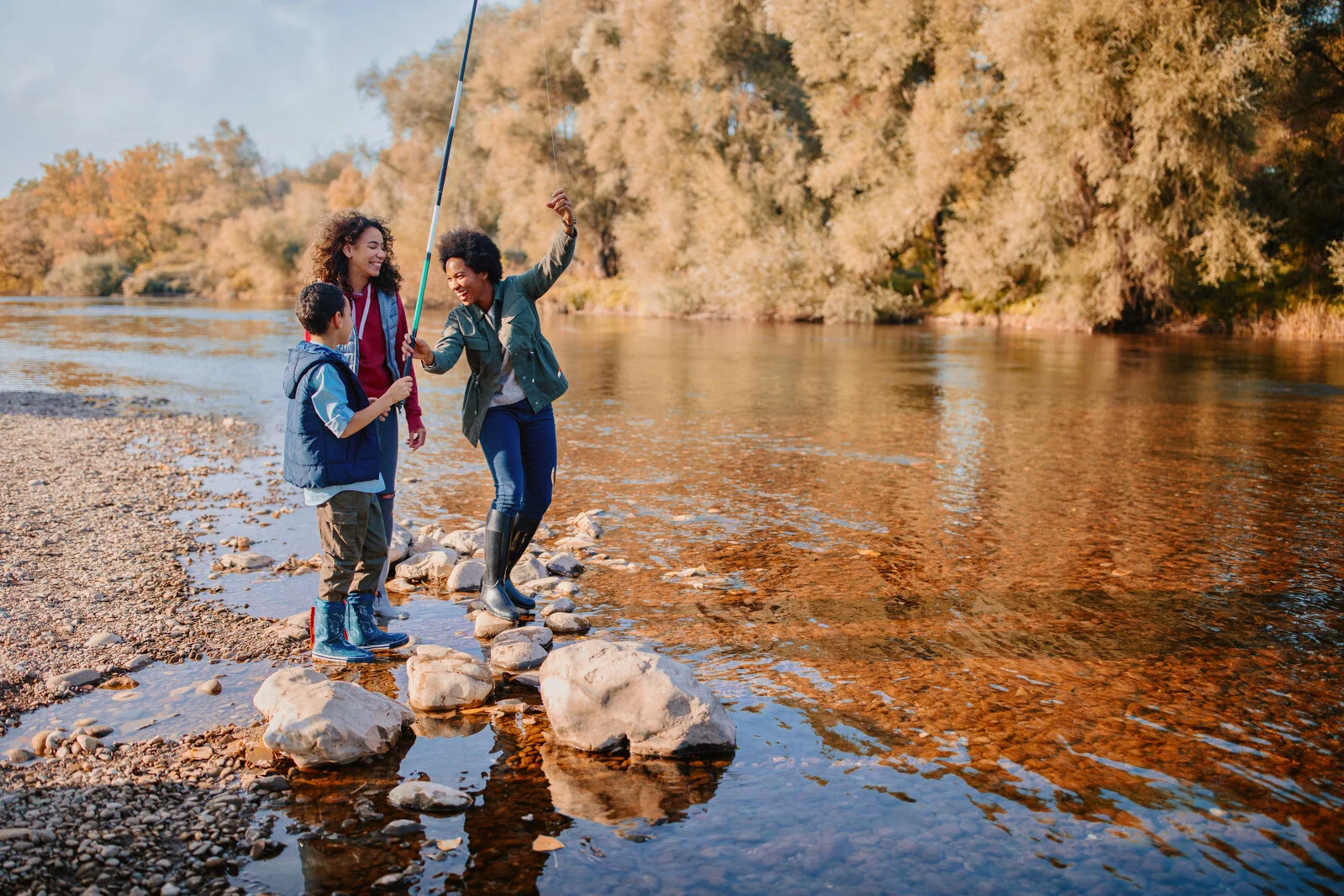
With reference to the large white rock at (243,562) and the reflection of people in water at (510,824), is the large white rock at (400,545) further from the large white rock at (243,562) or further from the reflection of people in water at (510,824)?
the reflection of people in water at (510,824)

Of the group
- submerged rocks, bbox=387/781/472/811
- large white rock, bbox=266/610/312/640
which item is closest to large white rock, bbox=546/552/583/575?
large white rock, bbox=266/610/312/640

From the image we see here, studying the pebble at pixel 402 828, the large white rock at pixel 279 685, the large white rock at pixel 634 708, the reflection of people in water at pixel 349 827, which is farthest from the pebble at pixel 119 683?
the large white rock at pixel 634 708

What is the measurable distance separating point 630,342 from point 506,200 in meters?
22.4

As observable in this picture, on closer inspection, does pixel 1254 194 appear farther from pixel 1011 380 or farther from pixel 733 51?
pixel 733 51

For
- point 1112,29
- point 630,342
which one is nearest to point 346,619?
point 630,342

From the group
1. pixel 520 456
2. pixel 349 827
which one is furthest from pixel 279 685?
pixel 520 456

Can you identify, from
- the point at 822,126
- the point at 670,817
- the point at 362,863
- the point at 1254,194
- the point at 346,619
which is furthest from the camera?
the point at 822,126

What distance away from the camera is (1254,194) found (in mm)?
27891

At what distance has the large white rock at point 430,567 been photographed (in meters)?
6.36

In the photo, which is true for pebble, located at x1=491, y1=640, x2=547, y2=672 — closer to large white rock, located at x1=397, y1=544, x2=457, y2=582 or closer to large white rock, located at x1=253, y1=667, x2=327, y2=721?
large white rock, located at x1=253, y1=667, x2=327, y2=721

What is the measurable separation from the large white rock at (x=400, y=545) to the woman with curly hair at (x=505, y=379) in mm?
1050

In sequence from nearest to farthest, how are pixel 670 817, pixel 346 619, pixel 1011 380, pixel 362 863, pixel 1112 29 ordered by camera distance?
pixel 362 863, pixel 670 817, pixel 346 619, pixel 1011 380, pixel 1112 29

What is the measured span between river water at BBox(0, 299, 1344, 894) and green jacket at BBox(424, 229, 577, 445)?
1.30 m

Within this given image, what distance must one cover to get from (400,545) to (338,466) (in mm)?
2032
